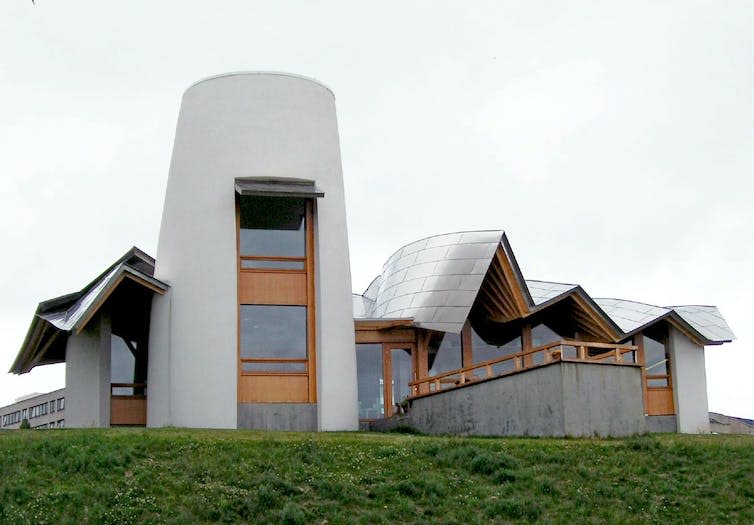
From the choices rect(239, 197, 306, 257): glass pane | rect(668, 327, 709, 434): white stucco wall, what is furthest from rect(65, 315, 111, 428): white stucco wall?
rect(668, 327, 709, 434): white stucco wall

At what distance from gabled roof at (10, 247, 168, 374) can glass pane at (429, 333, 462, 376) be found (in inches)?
322

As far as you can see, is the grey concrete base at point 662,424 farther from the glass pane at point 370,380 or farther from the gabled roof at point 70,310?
the gabled roof at point 70,310

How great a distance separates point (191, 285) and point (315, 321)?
322 cm

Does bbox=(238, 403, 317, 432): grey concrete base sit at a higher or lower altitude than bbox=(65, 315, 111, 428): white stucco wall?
lower

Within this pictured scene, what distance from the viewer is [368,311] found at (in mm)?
37062

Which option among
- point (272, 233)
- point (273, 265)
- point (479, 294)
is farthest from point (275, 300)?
point (479, 294)

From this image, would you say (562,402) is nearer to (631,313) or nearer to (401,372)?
(401,372)

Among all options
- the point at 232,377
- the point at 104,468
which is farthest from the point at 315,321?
the point at 104,468

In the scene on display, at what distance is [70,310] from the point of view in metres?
30.6

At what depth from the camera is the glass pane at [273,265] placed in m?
30.0

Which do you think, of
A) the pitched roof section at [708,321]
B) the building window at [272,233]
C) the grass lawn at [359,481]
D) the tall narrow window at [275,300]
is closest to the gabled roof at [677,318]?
the pitched roof section at [708,321]

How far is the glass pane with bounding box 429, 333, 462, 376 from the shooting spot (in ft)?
110

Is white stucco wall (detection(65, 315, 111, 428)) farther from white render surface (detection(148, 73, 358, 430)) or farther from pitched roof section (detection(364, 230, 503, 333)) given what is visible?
pitched roof section (detection(364, 230, 503, 333))

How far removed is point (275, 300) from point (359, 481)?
10.9m
